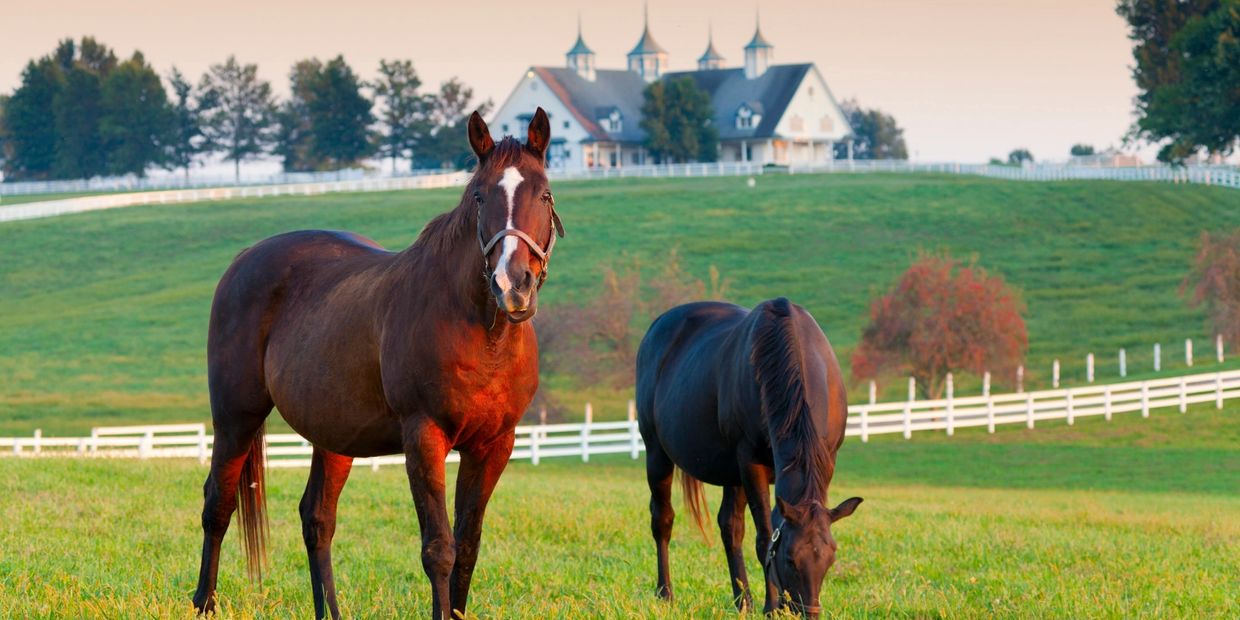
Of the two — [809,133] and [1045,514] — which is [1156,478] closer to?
[1045,514]

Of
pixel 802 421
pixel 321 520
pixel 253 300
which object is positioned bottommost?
pixel 321 520

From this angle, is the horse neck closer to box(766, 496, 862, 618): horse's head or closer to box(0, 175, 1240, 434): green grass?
box(766, 496, 862, 618): horse's head

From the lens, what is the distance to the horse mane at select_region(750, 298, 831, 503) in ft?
23.0

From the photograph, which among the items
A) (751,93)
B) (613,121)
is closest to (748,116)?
(751,93)

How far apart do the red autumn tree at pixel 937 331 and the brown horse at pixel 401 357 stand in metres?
30.4

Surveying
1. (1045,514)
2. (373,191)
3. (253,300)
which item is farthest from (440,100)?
(253,300)

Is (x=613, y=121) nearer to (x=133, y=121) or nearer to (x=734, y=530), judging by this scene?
(x=133, y=121)

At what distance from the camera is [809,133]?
10669cm

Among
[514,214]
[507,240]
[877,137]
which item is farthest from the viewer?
[877,137]

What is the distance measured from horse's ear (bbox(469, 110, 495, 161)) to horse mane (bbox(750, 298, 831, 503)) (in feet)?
6.80

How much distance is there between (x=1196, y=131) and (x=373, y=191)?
5142 cm

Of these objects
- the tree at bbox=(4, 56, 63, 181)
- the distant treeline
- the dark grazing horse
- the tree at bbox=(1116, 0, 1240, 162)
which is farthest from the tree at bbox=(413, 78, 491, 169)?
the dark grazing horse

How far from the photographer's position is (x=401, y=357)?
6.66m

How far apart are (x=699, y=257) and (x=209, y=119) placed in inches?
2498
